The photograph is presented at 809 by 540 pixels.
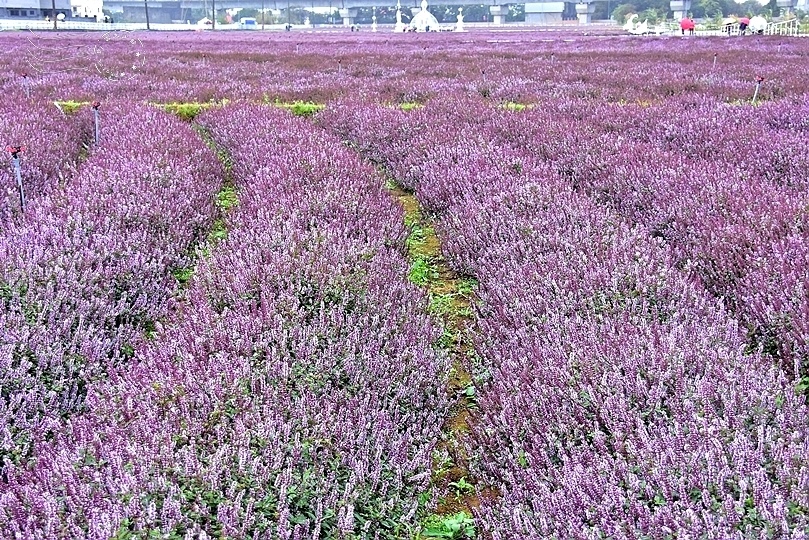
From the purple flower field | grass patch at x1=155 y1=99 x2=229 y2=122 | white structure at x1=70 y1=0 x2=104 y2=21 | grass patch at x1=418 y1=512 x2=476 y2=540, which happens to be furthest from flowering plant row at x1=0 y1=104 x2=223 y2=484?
white structure at x1=70 y1=0 x2=104 y2=21

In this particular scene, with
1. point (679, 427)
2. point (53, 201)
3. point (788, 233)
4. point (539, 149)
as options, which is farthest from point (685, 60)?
point (679, 427)

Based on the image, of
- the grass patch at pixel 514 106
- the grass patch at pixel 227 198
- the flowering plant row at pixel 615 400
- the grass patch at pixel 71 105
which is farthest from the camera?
the grass patch at pixel 71 105

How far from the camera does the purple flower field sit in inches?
65.9

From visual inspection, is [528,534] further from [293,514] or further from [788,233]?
[788,233]

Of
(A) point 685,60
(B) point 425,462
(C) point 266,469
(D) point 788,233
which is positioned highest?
(A) point 685,60

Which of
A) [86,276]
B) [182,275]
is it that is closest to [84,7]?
[182,275]

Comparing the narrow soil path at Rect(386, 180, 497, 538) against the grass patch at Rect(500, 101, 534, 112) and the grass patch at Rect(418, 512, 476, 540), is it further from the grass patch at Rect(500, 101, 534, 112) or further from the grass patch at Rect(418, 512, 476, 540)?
the grass patch at Rect(500, 101, 534, 112)

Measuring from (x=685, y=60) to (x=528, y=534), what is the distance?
651 inches

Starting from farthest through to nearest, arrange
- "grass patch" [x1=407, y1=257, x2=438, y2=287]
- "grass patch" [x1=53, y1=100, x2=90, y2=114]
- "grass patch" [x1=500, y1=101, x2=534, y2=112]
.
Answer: "grass patch" [x1=53, y1=100, x2=90, y2=114], "grass patch" [x1=500, y1=101, x2=534, y2=112], "grass patch" [x1=407, y1=257, x2=438, y2=287]

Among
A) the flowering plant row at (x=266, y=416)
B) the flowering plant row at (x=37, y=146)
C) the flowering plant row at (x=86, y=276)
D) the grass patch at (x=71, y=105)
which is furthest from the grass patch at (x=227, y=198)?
the grass patch at (x=71, y=105)

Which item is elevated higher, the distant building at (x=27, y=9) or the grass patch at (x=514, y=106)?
the distant building at (x=27, y=9)

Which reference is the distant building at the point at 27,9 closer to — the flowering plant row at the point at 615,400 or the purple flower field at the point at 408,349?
the purple flower field at the point at 408,349

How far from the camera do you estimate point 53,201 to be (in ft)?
14.3

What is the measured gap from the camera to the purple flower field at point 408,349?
1.67 meters
